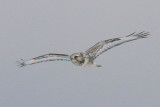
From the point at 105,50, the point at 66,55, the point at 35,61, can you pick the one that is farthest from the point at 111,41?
the point at 35,61

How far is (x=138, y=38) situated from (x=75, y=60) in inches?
213

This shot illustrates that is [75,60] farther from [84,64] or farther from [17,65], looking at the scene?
[17,65]

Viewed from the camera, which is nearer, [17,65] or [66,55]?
[66,55]

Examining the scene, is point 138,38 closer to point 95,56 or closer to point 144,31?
point 144,31

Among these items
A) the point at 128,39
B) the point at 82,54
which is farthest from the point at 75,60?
the point at 128,39

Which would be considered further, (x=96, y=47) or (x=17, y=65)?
(x=17, y=65)

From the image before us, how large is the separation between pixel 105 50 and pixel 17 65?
9697mm

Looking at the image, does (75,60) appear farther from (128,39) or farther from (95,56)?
(128,39)

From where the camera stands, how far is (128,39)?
44.8 meters

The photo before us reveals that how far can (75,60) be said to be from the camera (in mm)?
44781

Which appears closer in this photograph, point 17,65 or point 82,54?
point 82,54

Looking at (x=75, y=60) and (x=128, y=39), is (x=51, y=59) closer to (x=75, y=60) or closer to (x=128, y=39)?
(x=75, y=60)

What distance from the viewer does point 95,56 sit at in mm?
44719

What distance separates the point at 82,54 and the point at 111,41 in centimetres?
261
